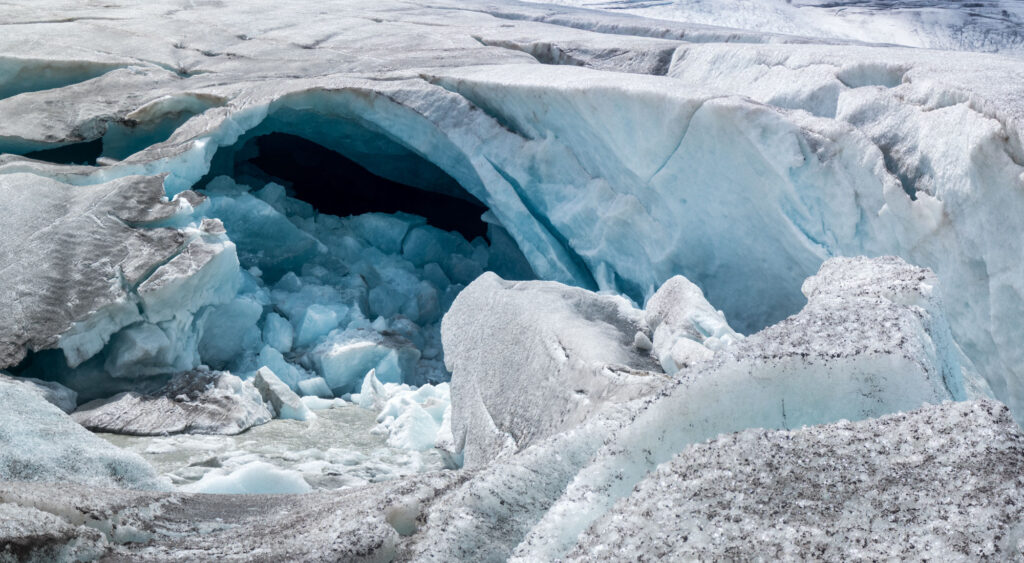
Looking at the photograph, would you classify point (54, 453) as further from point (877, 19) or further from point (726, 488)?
point (877, 19)

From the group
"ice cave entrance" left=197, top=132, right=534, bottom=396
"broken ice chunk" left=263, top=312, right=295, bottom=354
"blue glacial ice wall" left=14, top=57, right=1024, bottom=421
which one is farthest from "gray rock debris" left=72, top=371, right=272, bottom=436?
"blue glacial ice wall" left=14, top=57, right=1024, bottom=421

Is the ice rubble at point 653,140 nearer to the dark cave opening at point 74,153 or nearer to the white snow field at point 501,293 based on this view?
the white snow field at point 501,293

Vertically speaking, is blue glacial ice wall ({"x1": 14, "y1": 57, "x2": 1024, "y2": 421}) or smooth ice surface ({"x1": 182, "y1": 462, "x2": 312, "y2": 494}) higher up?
blue glacial ice wall ({"x1": 14, "y1": 57, "x2": 1024, "y2": 421})

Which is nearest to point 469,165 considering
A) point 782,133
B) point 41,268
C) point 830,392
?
point 782,133

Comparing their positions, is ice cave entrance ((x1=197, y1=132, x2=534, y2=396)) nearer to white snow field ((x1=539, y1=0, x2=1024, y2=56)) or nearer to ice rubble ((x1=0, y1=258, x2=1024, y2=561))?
ice rubble ((x1=0, y1=258, x2=1024, y2=561))

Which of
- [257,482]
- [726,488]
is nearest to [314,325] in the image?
[257,482]

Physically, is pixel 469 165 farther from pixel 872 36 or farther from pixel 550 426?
pixel 872 36
